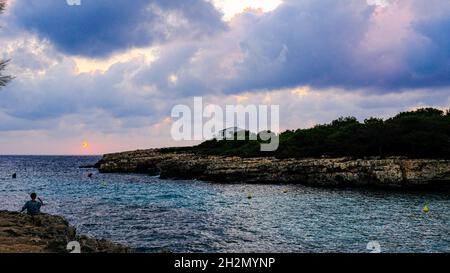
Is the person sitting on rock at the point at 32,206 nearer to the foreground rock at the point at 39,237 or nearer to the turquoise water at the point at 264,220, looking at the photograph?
the foreground rock at the point at 39,237

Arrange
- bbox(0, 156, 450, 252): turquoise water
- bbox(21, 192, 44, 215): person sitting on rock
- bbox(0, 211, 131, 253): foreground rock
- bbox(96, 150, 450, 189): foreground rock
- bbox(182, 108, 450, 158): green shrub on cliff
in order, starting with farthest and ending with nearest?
1. bbox(182, 108, 450, 158): green shrub on cliff
2. bbox(96, 150, 450, 189): foreground rock
3. bbox(0, 156, 450, 252): turquoise water
4. bbox(21, 192, 44, 215): person sitting on rock
5. bbox(0, 211, 131, 253): foreground rock

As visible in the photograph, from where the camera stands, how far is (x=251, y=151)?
360ft

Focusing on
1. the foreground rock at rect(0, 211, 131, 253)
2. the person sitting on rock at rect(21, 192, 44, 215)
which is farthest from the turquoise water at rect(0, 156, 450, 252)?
the person sitting on rock at rect(21, 192, 44, 215)

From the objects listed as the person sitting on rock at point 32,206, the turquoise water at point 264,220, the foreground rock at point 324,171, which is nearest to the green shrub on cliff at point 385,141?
the foreground rock at point 324,171

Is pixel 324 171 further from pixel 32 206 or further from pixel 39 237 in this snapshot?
pixel 39 237

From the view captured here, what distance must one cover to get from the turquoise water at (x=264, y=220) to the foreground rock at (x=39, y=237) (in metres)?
5.56

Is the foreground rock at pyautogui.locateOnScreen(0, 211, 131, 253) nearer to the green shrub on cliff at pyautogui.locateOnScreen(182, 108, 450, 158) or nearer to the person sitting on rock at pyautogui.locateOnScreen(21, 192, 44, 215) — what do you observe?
the person sitting on rock at pyautogui.locateOnScreen(21, 192, 44, 215)

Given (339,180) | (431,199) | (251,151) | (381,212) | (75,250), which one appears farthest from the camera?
(251,151)

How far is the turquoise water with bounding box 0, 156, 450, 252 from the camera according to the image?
26938mm

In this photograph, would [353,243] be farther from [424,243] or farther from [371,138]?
[371,138]

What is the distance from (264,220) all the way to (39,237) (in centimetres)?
2123

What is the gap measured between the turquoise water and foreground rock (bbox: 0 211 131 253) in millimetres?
5555
